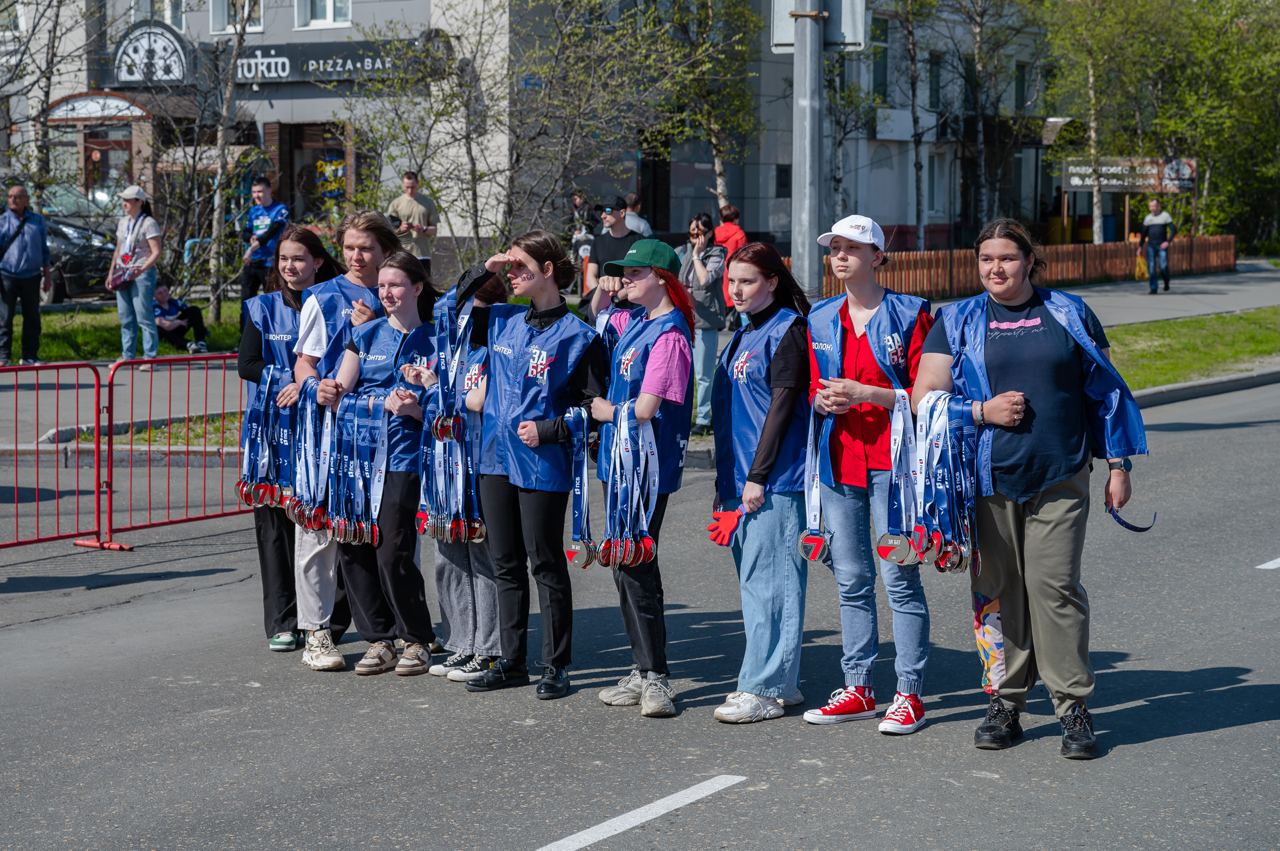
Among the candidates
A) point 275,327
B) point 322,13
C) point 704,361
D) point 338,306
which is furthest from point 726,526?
point 322,13

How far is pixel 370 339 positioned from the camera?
7078mm

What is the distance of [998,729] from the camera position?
6.00 meters

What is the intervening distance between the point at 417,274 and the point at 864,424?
80.7 inches

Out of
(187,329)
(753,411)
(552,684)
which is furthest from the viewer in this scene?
(187,329)

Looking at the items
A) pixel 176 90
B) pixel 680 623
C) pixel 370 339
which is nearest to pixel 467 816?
pixel 370 339

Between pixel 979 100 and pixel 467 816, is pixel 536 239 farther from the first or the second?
pixel 979 100

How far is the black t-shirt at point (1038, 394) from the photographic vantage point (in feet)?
18.9

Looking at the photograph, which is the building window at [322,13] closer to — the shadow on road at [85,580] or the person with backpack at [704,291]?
the person with backpack at [704,291]

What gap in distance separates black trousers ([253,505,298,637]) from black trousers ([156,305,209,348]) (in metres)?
11.1

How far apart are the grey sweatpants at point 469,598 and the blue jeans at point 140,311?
10747 millimetres

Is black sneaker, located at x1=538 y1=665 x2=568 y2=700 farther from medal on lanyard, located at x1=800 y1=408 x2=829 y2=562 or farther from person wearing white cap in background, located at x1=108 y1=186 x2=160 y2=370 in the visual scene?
person wearing white cap in background, located at x1=108 y1=186 x2=160 y2=370

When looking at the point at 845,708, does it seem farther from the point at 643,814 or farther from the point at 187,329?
the point at 187,329

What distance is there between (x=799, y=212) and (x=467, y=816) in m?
8.01

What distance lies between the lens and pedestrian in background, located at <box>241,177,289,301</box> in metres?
17.6
